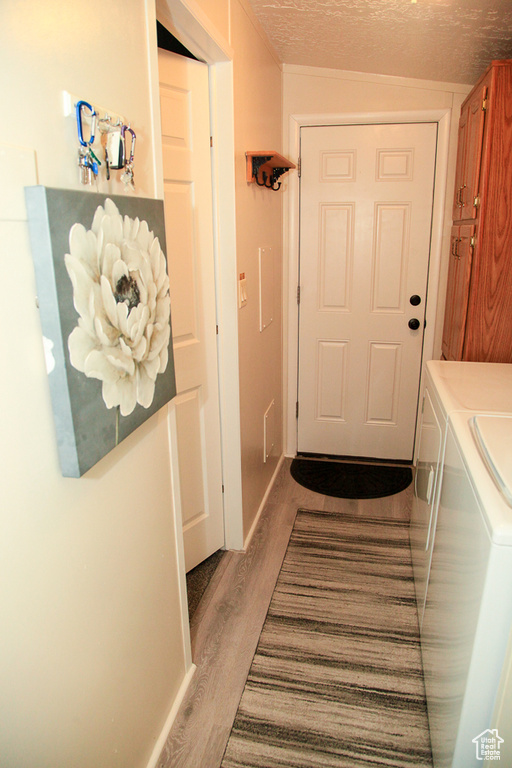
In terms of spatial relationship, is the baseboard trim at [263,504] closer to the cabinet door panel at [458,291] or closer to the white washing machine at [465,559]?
the white washing machine at [465,559]

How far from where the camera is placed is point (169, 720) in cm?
163

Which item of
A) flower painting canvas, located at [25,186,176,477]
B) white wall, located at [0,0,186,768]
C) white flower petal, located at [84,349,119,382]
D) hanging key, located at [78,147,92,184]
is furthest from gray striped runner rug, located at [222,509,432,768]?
hanging key, located at [78,147,92,184]

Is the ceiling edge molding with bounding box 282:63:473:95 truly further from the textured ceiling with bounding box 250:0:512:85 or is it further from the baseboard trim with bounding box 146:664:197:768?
the baseboard trim with bounding box 146:664:197:768

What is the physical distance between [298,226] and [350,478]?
1603 millimetres

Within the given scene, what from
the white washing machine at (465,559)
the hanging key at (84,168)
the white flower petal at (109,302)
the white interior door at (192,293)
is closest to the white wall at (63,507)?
the hanging key at (84,168)

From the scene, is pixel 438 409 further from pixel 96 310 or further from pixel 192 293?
pixel 96 310

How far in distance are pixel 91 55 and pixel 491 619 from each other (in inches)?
54.3

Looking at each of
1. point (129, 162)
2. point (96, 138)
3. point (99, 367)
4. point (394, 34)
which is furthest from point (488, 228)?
point (99, 367)

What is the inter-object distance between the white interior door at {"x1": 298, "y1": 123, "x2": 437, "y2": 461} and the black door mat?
14 cm

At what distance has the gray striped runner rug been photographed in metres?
1.59

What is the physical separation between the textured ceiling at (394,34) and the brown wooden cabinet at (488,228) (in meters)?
0.16

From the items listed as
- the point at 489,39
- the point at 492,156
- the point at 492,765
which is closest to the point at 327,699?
the point at 492,765
